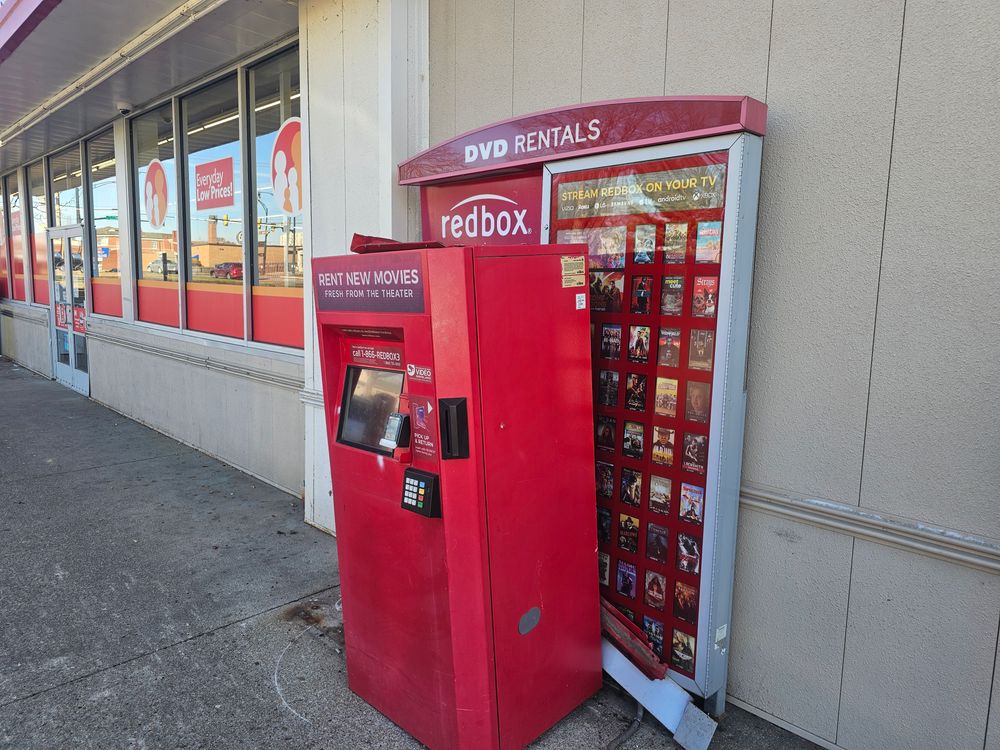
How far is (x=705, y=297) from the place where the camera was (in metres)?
2.49

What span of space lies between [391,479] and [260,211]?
4128 millimetres

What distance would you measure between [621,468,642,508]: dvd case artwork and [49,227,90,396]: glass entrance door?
9090 mm

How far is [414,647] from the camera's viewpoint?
250 cm

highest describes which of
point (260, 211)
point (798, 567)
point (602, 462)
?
point (260, 211)

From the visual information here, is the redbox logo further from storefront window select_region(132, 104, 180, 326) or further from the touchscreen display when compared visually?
storefront window select_region(132, 104, 180, 326)

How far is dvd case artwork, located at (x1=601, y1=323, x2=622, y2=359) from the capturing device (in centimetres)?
277

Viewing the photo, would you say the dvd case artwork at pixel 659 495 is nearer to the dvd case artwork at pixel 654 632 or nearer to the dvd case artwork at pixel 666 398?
the dvd case artwork at pixel 666 398

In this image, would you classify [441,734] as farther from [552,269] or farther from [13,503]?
[13,503]

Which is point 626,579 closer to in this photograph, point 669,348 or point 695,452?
point 695,452

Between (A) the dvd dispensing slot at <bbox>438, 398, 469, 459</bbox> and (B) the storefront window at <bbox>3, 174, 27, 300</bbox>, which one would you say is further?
(B) the storefront window at <bbox>3, 174, 27, 300</bbox>

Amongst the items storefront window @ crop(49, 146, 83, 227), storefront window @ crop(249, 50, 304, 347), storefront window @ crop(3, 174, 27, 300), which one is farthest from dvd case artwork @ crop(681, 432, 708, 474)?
storefront window @ crop(3, 174, 27, 300)

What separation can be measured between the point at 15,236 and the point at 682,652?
1433 centimetres

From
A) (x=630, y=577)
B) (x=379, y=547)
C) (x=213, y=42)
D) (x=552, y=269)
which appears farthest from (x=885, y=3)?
(x=213, y=42)

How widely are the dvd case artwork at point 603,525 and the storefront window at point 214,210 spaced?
4420mm
